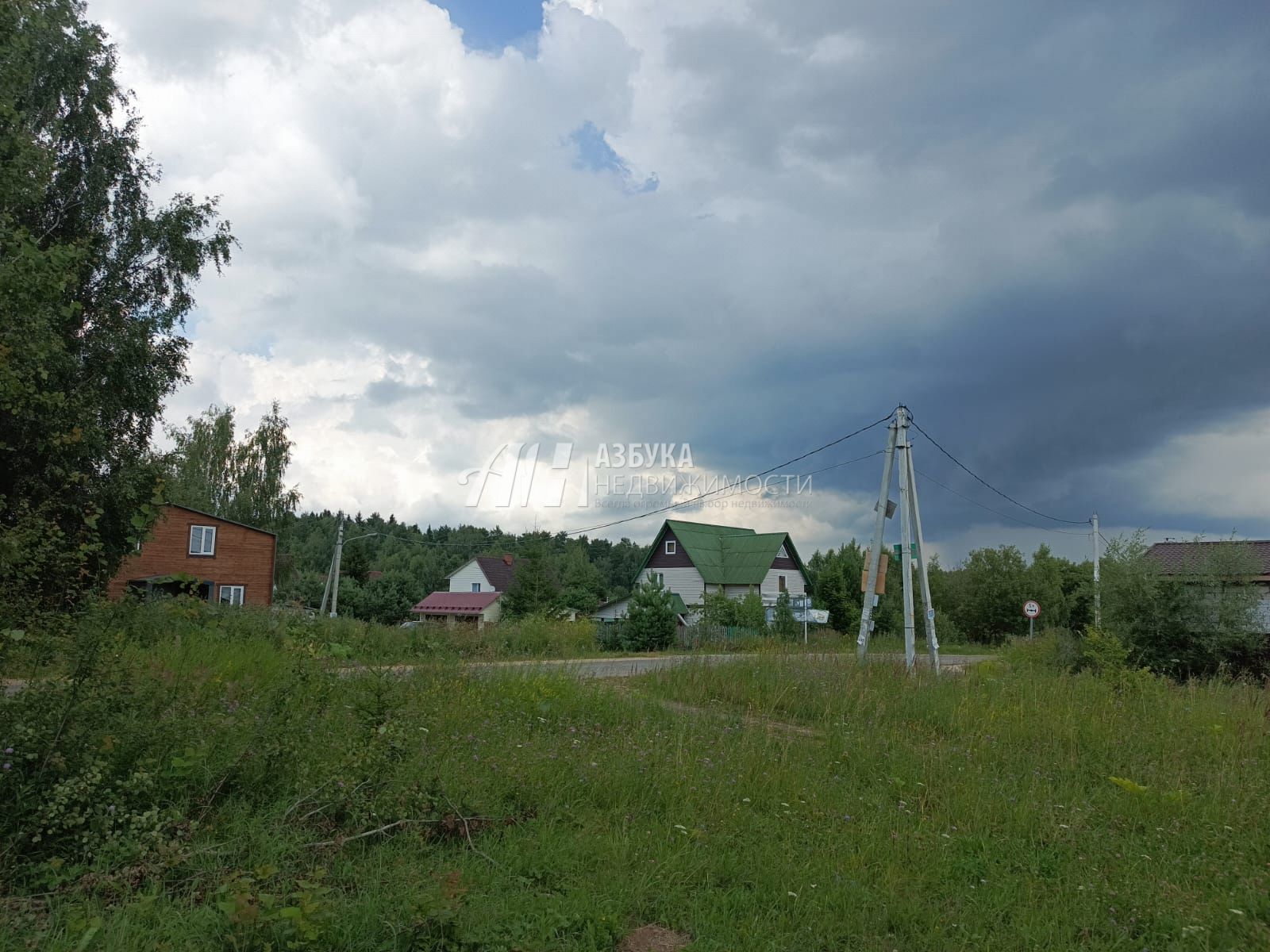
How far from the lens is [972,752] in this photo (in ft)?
24.1

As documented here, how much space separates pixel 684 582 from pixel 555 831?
41.2 meters

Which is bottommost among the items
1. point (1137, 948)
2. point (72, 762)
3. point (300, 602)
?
point (1137, 948)

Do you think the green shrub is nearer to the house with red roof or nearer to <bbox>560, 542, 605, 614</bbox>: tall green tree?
<bbox>560, 542, 605, 614</bbox>: tall green tree

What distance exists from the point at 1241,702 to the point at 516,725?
8589 millimetres

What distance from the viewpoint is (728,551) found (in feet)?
160

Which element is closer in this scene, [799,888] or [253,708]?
[799,888]

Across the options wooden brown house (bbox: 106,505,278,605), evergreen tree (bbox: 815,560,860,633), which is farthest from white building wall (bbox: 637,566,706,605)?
wooden brown house (bbox: 106,505,278,605)

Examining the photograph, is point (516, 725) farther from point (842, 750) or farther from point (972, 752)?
point (972, 752)

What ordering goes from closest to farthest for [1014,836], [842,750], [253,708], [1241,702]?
[1014,836], [253,708], [842,750], [1241,702]

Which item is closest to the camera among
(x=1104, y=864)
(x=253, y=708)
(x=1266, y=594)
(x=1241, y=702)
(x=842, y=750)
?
(x=1104, y=864)

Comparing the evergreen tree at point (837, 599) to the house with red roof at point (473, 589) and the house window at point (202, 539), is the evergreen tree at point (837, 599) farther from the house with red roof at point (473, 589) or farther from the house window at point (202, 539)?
the house window at point (202, 539)

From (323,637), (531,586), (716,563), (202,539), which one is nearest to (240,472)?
(202,539)

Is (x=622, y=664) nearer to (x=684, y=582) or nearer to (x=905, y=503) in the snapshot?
(x=905, y=503)

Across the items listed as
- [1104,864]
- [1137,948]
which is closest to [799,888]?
[1137,948]
